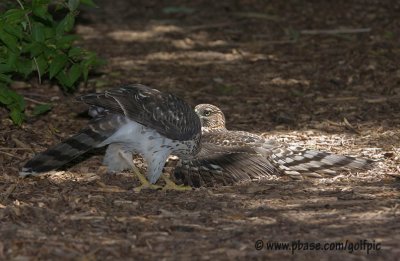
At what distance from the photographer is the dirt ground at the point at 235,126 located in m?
5.98

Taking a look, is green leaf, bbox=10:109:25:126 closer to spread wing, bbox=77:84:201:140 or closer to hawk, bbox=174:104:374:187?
spread wing, bbox=77:84:201:140

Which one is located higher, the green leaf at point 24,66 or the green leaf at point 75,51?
the green leaf at point 75,51

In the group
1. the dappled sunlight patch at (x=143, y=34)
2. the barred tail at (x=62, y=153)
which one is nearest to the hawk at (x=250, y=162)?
the barred tail at (x=62, y=153)

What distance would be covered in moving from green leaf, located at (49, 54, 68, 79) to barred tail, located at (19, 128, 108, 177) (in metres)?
1.27

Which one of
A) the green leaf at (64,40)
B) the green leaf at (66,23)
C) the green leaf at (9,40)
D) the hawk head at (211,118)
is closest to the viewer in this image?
the green leaf at (9,40)

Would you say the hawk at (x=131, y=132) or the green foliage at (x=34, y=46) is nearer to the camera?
the hawk at (x=131, y=132)

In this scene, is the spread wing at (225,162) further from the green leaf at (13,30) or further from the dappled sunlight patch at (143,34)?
the dappled sunlight patch at (143,34)

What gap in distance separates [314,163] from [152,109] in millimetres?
1582

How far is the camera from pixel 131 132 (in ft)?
24.2

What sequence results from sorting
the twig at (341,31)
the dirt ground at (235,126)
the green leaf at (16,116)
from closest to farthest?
the dirt ground at (235,126) → the green leaf at (16,116) → the twig at (341,31)

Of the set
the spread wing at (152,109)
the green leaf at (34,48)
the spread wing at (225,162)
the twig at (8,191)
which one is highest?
the green leaf at (34,48)

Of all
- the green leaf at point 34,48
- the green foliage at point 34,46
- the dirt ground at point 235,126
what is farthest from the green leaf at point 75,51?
the dirt ground at point 235,126

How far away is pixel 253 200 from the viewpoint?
6.95 m

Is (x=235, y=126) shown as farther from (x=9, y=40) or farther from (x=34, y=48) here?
(x=9, y=40)
